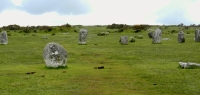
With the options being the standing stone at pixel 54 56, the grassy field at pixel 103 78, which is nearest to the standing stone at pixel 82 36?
the grassy field at pixel 103 78

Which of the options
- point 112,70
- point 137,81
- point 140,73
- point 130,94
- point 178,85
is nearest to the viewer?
point 130,94

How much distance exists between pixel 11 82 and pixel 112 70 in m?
8.15

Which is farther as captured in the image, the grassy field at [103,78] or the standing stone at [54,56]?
the standing stone at [54,56]

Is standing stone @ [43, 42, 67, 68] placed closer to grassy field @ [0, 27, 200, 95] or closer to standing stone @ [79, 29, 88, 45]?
grassy field @ [0, 27, 200, 95]

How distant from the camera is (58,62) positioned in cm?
2752

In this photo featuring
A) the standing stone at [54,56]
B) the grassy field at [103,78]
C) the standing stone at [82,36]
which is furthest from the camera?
the standing stone at [82,36]

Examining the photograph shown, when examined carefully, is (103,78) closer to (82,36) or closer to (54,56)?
(54,56)

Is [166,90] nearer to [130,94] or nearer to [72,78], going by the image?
[130,94]

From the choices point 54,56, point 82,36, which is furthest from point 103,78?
point 82,36

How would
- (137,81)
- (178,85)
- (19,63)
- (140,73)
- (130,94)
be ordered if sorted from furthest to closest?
(19,63) → (140,73) → (137,81) → (178,85) → (130,94)

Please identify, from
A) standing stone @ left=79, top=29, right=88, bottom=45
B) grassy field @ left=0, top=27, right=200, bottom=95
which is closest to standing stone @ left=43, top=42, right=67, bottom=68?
grassy field @ left=0, top=27, right=200, bottom=95

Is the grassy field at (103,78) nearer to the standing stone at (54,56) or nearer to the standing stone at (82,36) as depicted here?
the standing stone at (54,56)

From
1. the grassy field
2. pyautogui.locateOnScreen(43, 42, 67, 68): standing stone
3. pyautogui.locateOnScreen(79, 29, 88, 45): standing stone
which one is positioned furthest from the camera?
pyautogui.locateOnScreen(79, 29, 88, 45): standing stone

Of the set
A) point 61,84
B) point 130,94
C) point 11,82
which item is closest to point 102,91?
point 130,94
